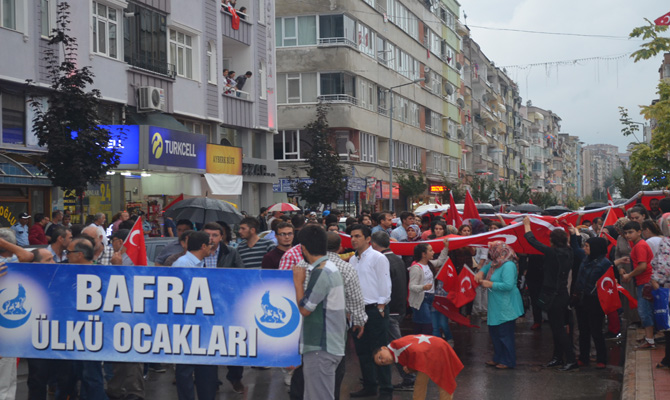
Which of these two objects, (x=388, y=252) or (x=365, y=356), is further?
(x=388, y=252)

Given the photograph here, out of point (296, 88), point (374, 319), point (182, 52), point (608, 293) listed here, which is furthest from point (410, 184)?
point (374, 319)

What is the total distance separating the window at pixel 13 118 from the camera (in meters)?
21.0

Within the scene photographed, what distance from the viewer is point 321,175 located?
36.6 m

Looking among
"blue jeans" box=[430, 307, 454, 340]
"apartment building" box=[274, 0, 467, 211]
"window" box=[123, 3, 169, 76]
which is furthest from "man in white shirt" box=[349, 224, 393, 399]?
"apartment building" box=[274, 0, 467, 211]

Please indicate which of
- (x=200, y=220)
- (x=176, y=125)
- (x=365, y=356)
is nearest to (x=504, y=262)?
(x=365, y=356)

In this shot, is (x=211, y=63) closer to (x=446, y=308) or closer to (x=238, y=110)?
(x=238, y=110)

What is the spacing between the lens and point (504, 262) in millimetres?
10984

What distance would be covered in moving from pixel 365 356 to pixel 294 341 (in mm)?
1615

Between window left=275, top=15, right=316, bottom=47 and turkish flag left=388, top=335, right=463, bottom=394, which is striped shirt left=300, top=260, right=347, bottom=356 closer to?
turkish flag left=388, top=335, right=463, bottom=394

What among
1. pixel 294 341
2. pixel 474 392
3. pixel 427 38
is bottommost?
pixel 474 392

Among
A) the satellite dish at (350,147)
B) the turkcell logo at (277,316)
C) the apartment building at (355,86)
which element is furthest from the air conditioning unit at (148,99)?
the satellite dish at (350,147)

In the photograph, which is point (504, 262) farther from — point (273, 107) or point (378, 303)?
point (273, 107)

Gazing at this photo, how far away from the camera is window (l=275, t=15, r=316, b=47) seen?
46.0m

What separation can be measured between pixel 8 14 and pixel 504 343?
51.4 feet
